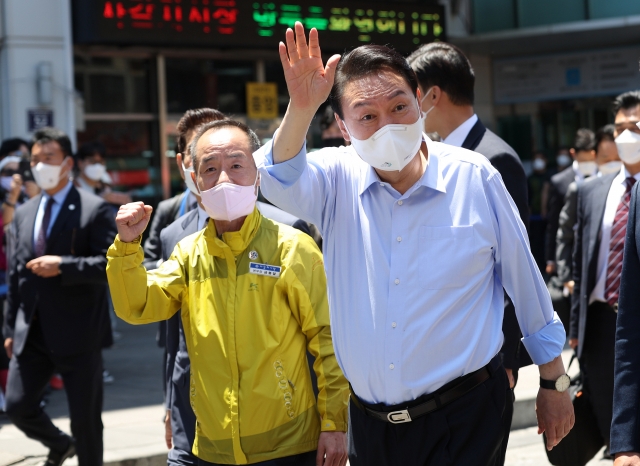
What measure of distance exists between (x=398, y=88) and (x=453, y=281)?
0.64m

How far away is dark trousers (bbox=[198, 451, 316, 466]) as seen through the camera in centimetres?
368

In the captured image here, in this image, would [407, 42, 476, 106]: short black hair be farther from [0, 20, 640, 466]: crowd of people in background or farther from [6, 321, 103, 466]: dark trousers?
[6, 321, 103, 466]: dark trousers

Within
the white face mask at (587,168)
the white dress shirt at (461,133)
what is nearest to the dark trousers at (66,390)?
the white dress shirt at (461,133)

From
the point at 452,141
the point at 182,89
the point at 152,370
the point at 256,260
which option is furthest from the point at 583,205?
the point at 182,89

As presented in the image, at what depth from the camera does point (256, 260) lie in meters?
3.82

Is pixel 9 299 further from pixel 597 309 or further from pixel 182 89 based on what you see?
pixel 182 89

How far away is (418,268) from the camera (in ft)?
10.5

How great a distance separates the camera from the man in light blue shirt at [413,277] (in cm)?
319

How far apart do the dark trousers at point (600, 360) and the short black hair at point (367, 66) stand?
2.51 metres

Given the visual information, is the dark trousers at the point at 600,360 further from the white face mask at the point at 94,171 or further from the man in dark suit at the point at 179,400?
the white face mask at the point at 94,171

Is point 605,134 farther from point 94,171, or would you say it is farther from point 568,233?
point 94,171

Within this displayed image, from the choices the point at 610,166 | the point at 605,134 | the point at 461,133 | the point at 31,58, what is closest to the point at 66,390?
the point at 461,133

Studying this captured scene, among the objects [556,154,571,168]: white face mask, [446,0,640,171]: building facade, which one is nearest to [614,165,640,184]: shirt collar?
[556,154,571,168]: white face mask

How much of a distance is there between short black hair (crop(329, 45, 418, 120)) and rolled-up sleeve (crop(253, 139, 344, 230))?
0.20 meters
